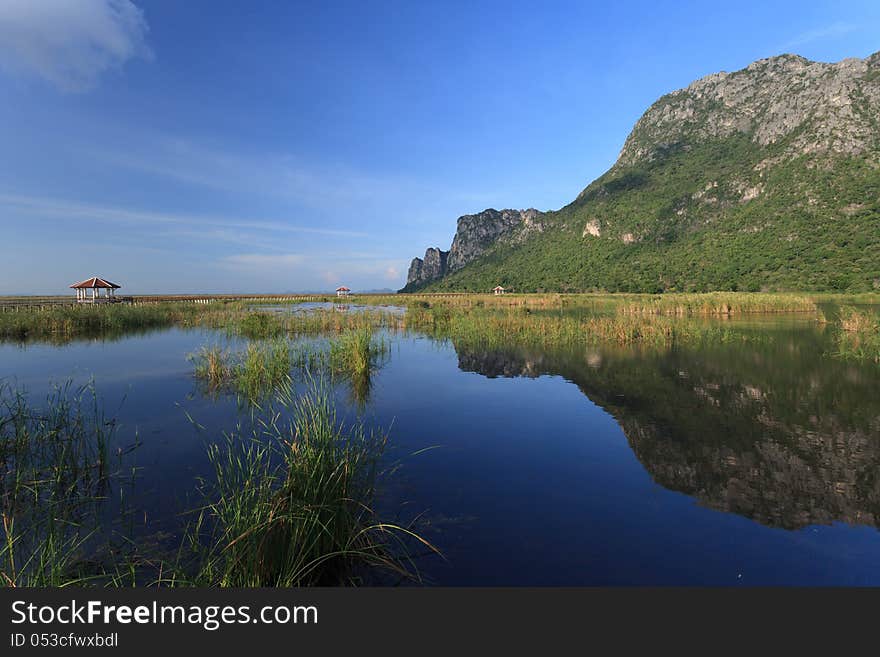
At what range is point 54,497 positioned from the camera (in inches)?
211

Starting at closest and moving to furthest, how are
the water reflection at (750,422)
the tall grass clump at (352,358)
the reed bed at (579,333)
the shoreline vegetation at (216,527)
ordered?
1. the shoreline vegetation at (216,527)
2. the water reflection at (750,422)
3. the tall grass clump at (352,358)
4. the reed bed at (579,333)

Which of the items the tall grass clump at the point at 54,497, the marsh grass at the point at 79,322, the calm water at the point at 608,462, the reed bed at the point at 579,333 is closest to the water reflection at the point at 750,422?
the calm water at the point at 608,462

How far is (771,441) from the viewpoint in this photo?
24.8 ft

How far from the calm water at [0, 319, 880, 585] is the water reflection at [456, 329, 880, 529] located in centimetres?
4

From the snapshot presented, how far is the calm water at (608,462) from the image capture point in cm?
422

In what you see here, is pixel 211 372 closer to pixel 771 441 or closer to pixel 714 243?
pixel 771 441

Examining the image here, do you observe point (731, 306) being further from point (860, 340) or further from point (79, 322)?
point (79, 322)

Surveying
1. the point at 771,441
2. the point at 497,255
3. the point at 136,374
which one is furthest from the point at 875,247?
the point at 497,255

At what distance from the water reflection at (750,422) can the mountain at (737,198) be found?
6167 centimetres

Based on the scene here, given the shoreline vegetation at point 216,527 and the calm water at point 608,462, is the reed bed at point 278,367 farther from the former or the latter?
the shoreline vegetation at point 216,527

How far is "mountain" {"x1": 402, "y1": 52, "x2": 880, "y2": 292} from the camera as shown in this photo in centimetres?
6944

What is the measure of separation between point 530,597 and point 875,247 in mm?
91455

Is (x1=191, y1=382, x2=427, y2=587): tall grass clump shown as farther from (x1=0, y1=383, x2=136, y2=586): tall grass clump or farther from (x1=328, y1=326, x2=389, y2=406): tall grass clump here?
(x1=328, y1=326, x2=389, y2=406): tall grass clump

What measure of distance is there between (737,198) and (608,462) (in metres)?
115
